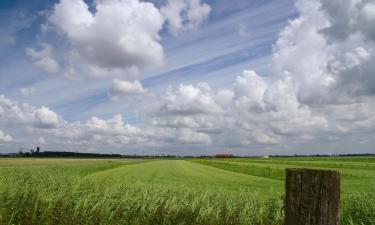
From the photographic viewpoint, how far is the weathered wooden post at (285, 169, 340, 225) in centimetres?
377

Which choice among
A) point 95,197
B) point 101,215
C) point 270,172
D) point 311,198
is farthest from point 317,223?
point 270,172

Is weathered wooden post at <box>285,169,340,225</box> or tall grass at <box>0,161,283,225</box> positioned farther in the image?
tall grass at <box>0,161,283,225</box>

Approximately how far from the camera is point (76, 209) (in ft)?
29.6

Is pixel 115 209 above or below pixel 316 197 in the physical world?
below

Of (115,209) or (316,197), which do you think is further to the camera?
(115,209)

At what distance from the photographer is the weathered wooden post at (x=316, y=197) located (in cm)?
377

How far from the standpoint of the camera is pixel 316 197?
380 centimetres

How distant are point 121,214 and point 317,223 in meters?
6.44

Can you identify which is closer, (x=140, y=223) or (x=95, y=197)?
(x=140, y=223)

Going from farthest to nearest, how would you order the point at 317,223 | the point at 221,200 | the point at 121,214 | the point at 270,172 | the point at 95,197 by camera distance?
the point at 270,172
the point at 221,200
the point at 95,197
the point at 121,214
the point at 317,223

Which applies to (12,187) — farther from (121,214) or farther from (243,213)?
(243,213)

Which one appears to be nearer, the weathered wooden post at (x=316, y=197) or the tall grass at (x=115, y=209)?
the weathered wooden post at (x=316, y=197)

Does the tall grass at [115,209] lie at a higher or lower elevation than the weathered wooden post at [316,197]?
lower

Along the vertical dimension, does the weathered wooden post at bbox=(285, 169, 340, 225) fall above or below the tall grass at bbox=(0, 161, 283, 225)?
above
